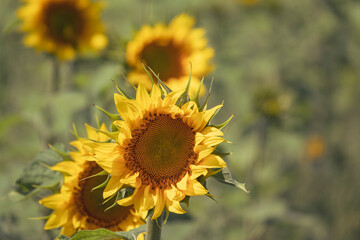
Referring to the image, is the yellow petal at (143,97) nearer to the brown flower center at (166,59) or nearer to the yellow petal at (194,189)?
the yellow petal at (194,189)

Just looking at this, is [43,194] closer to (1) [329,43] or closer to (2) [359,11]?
(2) [359,11]

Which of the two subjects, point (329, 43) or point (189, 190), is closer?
point (189, 190)

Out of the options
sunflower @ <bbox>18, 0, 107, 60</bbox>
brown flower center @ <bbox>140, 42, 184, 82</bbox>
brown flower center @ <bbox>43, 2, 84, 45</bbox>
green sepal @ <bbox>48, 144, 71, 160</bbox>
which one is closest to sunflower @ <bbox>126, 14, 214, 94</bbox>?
brown flower center @ <bbox>140, 42, 184, 82</bbox>

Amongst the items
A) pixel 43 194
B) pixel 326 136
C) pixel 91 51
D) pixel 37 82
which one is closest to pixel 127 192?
pixel 43 194

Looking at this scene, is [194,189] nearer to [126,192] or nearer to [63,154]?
[126,192]

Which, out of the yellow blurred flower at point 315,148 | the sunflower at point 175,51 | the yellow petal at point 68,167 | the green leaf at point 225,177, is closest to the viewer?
the green leaf at point 225,177

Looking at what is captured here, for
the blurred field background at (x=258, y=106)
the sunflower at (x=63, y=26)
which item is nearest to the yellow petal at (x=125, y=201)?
the blurred field background at (x=258, y=106)
